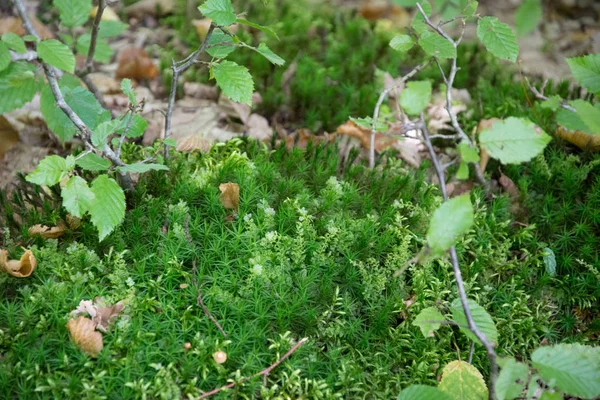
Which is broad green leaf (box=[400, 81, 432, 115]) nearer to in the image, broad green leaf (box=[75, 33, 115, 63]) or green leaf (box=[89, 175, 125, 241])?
green leaf (box=[89, 175, 125, 241])

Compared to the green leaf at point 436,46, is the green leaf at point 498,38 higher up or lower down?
higher up

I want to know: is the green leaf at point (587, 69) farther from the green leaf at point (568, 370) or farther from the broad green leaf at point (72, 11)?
the broad green leaf at point (72, 11)

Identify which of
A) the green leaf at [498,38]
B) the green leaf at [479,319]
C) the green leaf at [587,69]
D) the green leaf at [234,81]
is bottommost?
A: the green leaf at [479,319]

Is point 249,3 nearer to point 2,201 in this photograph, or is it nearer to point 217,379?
point 2,201

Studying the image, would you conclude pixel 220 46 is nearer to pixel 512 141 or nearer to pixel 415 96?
pixel 415 96

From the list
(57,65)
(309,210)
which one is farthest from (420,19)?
(57,65)

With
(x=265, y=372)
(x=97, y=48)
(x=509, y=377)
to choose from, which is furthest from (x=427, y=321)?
(x=97, y=48)

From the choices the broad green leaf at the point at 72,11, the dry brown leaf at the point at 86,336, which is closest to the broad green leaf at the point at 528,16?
the broad green leaf at the point at 72,11
